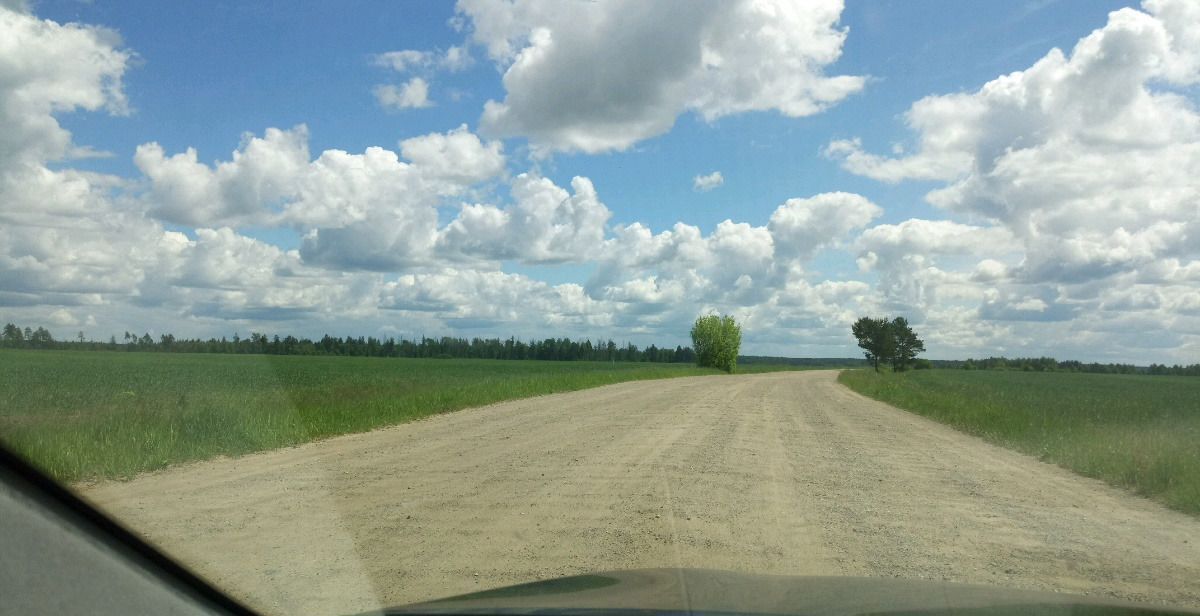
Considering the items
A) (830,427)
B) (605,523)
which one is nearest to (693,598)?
(605,523)

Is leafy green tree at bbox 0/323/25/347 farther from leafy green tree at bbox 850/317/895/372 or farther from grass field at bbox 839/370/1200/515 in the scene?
leafy green tree at bbox 850/317/895/372

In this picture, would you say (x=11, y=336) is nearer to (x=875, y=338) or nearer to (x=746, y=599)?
(x=746, y=599)

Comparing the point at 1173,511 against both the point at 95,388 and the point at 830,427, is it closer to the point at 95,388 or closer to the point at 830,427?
the point at 830,427

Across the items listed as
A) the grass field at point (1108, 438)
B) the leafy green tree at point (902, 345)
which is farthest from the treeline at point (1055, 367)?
the grass field at point (1108, 438)

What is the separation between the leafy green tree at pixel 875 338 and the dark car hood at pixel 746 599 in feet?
316

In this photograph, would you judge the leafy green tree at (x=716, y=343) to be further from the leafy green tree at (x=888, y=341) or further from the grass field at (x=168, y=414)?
the grass field at (x=168, y=414)

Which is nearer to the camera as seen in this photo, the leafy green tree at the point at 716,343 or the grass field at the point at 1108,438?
the grass field at the point at 1108,438

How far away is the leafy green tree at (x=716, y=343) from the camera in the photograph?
9788 cm

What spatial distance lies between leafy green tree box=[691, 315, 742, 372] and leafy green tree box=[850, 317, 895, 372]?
14.7 m

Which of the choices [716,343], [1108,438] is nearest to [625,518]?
[1108,438]

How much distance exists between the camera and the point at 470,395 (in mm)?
26203

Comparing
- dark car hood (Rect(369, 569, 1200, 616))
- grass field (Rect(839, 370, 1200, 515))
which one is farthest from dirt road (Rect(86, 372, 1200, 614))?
dark car hood (Rect(369, 569, 1200, 616))

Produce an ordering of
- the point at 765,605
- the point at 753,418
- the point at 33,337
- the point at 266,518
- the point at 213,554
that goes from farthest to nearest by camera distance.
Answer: the point at 753,418, the point at 33,337, the point at 266,518, the point at 213,554, the point at 765,605

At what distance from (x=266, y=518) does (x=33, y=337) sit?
13320 millimetres
